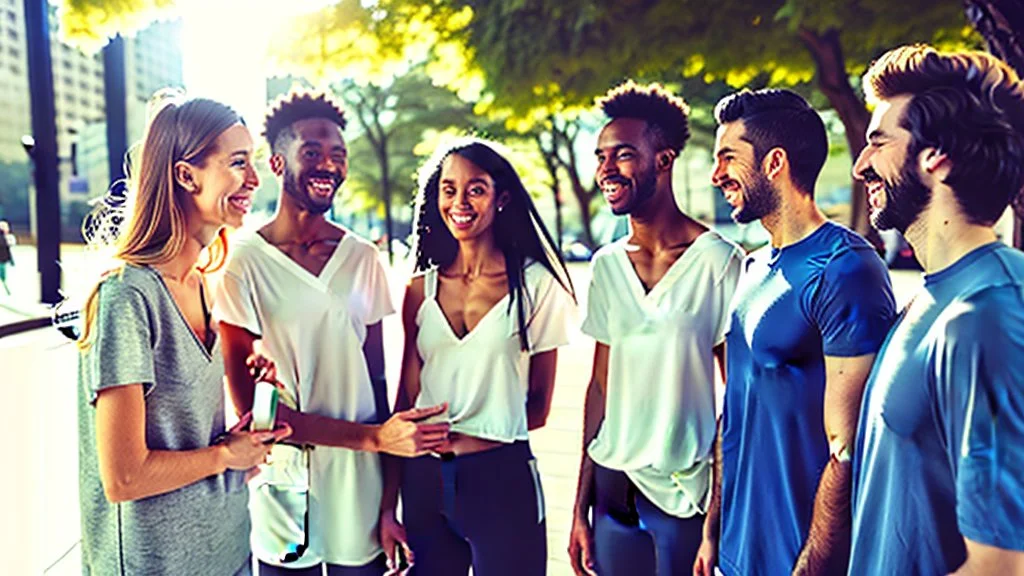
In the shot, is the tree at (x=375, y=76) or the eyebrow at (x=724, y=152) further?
the tree at (x=375, y=76)

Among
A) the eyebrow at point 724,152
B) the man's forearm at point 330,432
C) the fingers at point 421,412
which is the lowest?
the man's forearm at point 330,432

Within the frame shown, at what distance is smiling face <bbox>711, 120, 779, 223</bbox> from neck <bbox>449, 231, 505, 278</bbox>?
0.82 meters

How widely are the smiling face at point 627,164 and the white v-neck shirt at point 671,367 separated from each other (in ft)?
0.66

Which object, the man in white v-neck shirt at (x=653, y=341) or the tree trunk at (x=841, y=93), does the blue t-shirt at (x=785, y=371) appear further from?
the tree trunk at (x=841, y=93)

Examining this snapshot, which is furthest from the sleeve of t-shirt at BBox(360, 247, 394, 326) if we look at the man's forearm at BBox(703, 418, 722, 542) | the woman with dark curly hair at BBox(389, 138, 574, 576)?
the man's forearm at BBox(703, 418, 722, 542)

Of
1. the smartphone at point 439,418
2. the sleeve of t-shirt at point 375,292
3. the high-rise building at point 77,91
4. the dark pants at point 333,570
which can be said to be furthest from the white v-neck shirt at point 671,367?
the high-rise building at point 77,91

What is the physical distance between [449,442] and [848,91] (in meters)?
2.89

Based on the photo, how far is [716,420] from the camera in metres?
2.35

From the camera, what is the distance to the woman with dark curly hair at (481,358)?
2.49 meters

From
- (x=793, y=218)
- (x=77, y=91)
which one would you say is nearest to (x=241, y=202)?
(x=793, y=218)

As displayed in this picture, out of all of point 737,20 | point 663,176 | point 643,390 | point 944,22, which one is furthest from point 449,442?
point 944,22

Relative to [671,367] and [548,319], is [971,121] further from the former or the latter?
[548,319]

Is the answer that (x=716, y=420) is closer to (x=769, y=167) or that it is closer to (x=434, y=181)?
(x=769, y=167)

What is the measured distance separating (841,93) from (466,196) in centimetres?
249
